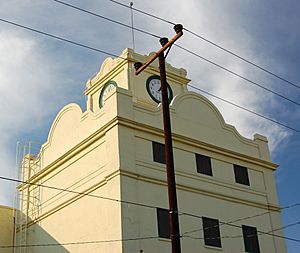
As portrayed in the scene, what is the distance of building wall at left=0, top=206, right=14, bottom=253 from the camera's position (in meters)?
31.2

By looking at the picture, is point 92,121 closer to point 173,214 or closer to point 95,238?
point 95,238

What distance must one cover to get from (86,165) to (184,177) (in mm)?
4877

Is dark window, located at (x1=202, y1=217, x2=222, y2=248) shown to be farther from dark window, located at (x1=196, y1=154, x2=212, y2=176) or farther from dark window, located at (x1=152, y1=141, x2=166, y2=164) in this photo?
dark window, located at (x1=152, y1=141, x2=166, y2=164)

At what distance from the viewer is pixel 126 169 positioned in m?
25.0

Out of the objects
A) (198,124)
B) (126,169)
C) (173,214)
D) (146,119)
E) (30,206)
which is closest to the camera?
(173,214)

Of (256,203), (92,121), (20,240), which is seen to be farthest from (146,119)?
(20,240)

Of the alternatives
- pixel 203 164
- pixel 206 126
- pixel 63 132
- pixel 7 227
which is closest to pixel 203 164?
pixel 203 164

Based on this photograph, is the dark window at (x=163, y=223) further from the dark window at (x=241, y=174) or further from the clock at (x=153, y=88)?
the clock at (x=153, y=88)

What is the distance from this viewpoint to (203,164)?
1130 inches

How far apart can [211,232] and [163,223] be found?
3068mm

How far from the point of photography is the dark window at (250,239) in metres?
28.5

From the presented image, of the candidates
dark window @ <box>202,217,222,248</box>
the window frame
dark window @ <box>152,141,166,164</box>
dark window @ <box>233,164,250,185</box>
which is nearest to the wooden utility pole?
dark window @ <box>152,141,166,164</box>

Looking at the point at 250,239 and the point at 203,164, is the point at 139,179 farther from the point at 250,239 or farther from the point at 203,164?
the point at 250,239

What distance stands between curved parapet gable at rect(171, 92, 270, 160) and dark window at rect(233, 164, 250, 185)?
93cm
